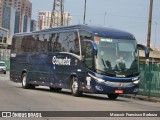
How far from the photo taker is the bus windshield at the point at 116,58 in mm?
21547

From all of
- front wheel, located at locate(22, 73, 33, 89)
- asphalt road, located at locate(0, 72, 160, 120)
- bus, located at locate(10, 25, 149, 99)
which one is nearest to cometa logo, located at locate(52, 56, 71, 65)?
bus, located at locate(10, 25, 149, 99)

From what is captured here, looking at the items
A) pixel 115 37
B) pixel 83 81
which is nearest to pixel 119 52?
pixel 115 37

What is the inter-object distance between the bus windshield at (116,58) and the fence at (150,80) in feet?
11.6

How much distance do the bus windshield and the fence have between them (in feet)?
11.6

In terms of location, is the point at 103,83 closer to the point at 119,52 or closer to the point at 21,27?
the point at 119,52

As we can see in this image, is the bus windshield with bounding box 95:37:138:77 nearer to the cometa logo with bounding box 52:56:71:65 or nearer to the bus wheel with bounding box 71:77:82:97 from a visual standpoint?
the bus wheel with bounding box 71:77:82:97

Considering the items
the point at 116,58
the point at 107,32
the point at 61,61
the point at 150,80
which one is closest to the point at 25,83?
the point at 61,61

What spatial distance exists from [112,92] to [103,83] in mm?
619

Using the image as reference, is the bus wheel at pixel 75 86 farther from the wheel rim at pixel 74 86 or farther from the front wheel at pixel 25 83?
the front wheel at pixel 25 83

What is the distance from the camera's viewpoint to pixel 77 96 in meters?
22.8

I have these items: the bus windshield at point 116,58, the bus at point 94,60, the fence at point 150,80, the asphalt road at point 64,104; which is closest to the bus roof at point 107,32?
the bus at point 94,60

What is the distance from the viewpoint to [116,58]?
856 inches

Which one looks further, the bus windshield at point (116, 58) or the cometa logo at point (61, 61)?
the cometa logo at point (61, 61)

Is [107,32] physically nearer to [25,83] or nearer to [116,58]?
[116,58]
